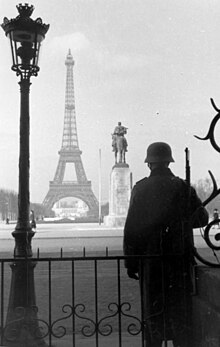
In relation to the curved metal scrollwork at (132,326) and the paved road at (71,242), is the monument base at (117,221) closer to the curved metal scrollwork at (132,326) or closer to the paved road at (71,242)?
the paved road at (71,242)

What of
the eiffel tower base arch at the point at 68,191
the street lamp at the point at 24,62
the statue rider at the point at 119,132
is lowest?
the street lamp at the point at 24,62

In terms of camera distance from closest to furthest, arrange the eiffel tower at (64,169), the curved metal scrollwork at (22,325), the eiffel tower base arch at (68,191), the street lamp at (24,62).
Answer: the curved metal scrollwork at (22,325) < the street lamp at (24,62) < the eiffel tower base arch at (68,191) < the eiffel tower at (64,169)

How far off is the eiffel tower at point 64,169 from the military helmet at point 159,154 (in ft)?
244

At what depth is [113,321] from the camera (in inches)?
249

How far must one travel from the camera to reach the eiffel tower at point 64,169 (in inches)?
3152

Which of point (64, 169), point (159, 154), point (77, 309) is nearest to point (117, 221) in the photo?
point (77, 309)

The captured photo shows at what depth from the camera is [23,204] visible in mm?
5219

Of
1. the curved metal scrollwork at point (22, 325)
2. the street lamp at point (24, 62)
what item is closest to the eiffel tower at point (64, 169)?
the street lamp at point (24, 62)

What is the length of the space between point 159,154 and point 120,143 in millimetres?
37253

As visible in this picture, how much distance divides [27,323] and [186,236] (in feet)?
6.83

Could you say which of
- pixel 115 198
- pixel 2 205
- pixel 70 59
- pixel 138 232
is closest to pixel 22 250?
pixel 138 232

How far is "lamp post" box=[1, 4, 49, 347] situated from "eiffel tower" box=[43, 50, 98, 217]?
2861 inches

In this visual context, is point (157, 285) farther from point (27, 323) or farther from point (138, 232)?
point (27, 323)

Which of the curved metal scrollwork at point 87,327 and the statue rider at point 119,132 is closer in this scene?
the curved metal scrollwork at point 87,327
